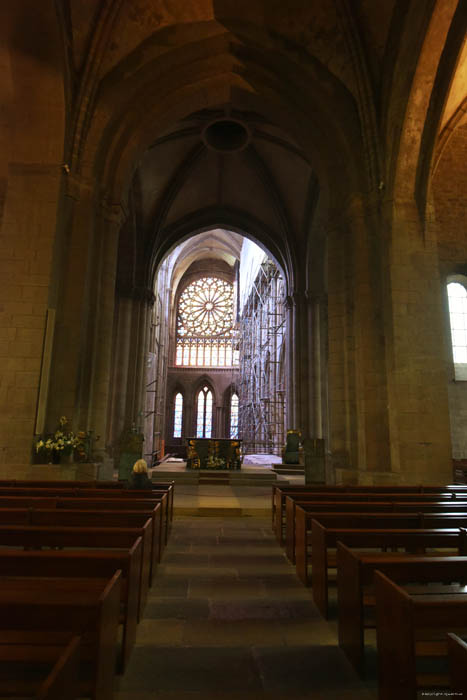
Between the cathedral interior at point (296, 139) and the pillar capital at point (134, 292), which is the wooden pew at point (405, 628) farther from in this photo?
the pillar capital at point (134, 292)

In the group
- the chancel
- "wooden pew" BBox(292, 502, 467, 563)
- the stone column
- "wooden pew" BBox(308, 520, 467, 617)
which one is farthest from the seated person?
the stone column

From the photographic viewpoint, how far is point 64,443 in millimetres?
7445

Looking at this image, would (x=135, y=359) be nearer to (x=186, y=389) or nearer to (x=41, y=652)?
(x=41, y=652)

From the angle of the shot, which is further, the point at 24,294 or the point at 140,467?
the point at 24,294

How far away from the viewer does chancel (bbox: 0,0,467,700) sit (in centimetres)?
223

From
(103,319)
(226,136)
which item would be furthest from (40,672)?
(226,136)

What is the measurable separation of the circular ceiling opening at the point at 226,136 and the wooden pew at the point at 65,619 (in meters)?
13.7

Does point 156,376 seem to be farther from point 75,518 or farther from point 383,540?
point 383,540

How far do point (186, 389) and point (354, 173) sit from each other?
2633 centimetres

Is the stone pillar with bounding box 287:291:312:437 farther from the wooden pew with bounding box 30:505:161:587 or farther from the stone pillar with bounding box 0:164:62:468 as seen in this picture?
the wooden pew with bounding box 30:505:161:587

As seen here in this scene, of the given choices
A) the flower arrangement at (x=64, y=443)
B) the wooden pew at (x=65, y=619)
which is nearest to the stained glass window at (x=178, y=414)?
the flower arrangement at (x=64, y=443)

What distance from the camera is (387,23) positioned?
27.7ft

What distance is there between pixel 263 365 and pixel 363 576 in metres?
20.8

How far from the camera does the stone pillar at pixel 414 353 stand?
7609 mm
